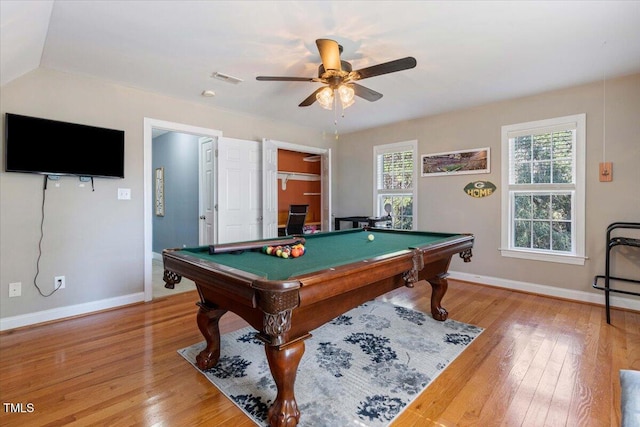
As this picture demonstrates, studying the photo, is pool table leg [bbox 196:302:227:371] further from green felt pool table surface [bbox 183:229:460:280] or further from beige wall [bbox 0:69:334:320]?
beige wall [bbox 0:69:334:320]

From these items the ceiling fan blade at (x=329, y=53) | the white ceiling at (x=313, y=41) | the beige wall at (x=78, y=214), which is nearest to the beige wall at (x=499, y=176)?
the white ceiling at (x=313, y=41)

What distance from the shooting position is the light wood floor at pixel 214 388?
166 cm

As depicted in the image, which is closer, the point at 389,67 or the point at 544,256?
the point at 389,67

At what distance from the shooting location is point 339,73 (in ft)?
7.96

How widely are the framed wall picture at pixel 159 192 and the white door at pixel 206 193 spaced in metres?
1.68

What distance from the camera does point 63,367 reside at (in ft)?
7.06

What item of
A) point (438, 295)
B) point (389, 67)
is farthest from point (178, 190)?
point (438, 295)

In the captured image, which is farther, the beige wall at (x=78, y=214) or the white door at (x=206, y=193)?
the white door at (x=206, y=193)

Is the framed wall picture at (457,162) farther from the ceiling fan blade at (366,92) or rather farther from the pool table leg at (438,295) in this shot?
the ceiling fan blade at (366,92)

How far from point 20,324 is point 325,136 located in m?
4.80

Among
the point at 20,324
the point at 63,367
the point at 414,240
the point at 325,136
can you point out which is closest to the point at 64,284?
the point at 20,324

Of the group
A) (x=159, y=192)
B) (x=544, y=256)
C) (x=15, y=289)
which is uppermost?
(x=159, y=192)

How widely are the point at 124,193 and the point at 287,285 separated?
3.01 metres

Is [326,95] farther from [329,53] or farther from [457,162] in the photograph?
[457,162]
